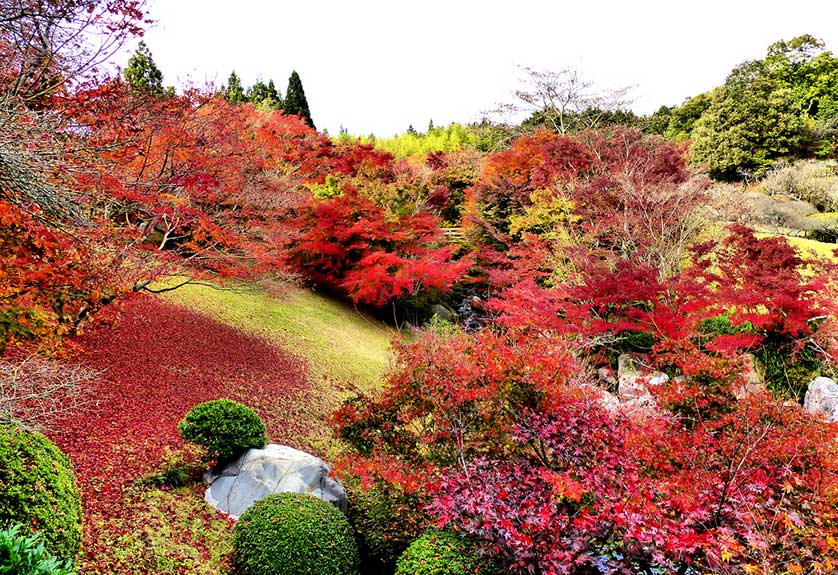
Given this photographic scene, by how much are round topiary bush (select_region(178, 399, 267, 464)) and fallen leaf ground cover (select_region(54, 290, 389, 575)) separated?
562 millimetres

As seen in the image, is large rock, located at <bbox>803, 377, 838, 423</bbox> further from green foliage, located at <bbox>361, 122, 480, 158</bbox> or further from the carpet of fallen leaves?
green foliage, located at <bbox>361, 122, 480, 158</bbox>

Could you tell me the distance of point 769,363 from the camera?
1022 cm

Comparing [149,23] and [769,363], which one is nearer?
[149,23]

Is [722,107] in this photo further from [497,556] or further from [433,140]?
[497,556]

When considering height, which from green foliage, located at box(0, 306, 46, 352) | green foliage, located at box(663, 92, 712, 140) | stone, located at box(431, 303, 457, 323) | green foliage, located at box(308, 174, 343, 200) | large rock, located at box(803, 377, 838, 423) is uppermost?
green foliage, located at box(663, 92, 712, 140)

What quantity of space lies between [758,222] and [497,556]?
2015 cm

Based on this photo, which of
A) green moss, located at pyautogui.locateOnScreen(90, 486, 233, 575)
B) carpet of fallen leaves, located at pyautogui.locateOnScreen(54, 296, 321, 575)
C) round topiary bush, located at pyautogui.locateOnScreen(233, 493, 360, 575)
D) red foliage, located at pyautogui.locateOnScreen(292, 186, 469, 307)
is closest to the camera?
→ green moss, located at pyautogui.locateOnScreen(90, 486, 233, 575)

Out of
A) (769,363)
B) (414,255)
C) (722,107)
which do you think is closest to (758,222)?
(722,107)

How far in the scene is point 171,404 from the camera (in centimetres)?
805

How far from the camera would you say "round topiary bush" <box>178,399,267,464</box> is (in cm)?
630

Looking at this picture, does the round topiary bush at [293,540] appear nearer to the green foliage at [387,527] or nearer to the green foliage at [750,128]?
the green foliage at [387,527]

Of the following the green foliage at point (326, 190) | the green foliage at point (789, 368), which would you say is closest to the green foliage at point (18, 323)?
the green foliage at point (326, 190)

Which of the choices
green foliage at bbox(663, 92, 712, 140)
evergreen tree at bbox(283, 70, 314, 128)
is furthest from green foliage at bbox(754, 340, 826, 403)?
evergreen tree at bbox(283, 70, 314, 128)

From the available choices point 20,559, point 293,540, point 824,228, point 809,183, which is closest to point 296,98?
point 809,183
